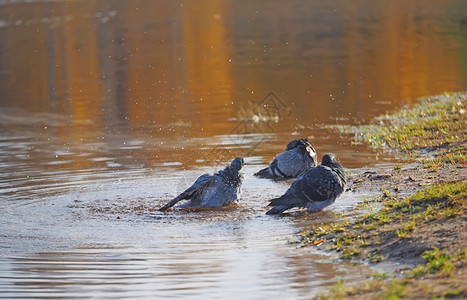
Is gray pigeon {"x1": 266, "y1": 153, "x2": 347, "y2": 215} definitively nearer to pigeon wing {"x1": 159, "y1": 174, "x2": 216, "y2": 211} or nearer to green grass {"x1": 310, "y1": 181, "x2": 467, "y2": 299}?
green grass {"x1": 310, "y1": 181, "x2": 467, "y2": 299}

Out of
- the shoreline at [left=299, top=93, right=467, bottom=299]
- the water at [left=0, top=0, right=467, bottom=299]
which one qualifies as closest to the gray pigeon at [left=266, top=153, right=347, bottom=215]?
the water at [left=0, top=0, right=467, bottom=299]

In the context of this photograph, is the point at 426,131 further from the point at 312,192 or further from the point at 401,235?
the point at 401,235

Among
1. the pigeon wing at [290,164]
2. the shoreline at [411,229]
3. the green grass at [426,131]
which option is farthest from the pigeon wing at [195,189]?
the green grass at [426,131]

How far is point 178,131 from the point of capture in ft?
55.6

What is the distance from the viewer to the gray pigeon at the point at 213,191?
418 inches

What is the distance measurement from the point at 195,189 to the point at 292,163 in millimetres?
2149

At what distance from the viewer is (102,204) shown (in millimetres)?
11039

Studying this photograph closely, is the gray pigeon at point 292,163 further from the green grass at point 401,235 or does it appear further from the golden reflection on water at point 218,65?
the green grass at point 401,235

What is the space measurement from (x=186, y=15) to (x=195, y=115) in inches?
1239

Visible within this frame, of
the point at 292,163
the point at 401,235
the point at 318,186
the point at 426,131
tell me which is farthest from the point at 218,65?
the point at 401,235

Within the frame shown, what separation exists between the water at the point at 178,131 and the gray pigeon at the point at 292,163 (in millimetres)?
305

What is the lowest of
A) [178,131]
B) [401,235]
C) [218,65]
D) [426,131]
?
[401,235]

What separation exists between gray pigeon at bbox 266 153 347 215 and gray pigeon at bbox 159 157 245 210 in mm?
711

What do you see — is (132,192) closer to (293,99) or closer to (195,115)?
(195,115)
